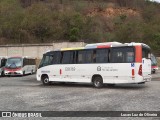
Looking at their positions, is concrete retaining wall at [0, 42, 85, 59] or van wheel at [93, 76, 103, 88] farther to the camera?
concrete retaining wall at [0, 42, 85, 59]

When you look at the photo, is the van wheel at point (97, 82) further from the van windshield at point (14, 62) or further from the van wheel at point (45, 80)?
the van windshield at point (14, 62)

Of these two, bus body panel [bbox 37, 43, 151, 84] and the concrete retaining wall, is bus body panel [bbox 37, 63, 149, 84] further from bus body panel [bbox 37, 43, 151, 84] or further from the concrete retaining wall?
the concrete retaining wall

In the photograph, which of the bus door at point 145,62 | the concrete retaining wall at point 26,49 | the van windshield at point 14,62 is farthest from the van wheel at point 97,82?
the concrete retaining wall at point 26,49

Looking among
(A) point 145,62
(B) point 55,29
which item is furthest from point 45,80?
(B) point 55,29

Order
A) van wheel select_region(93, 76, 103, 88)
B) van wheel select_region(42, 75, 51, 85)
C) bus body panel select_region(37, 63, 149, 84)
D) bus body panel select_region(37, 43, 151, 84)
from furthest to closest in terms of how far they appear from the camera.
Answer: van wheel select_region(42, 75, 51, 85) → van wheel select_region(93, 76, 103, 88) → bus body panel select_region(37, 63, 149, 84) → bus body panel select_region(37, 43, 151, 84)

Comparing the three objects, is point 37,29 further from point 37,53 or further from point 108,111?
point 108,111

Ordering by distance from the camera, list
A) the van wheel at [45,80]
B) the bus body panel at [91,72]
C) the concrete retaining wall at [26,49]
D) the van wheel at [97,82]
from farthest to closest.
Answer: the concrete retaining wall at [26,49] < the van wheel at [45,80] < the van wheel at [97,82] < the bus body panel at [91,72]

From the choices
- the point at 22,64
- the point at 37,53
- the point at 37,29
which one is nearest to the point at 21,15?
the point at 37,29

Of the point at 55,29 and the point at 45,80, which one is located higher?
the point at 55,29

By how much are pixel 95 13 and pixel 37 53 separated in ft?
211

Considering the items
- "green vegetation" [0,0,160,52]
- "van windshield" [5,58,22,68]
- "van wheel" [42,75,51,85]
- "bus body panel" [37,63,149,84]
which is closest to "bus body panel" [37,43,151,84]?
"bus body panel" [37,63,149,84]

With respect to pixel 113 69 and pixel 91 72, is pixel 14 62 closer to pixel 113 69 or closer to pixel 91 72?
pixel 91 72

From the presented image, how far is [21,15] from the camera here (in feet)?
222

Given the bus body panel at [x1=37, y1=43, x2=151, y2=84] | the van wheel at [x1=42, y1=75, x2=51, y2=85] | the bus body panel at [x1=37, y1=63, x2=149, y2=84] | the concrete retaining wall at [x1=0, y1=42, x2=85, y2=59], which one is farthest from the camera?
the concrete retaining wall at [x1=0, y1=42, x2=85, y2=59]
